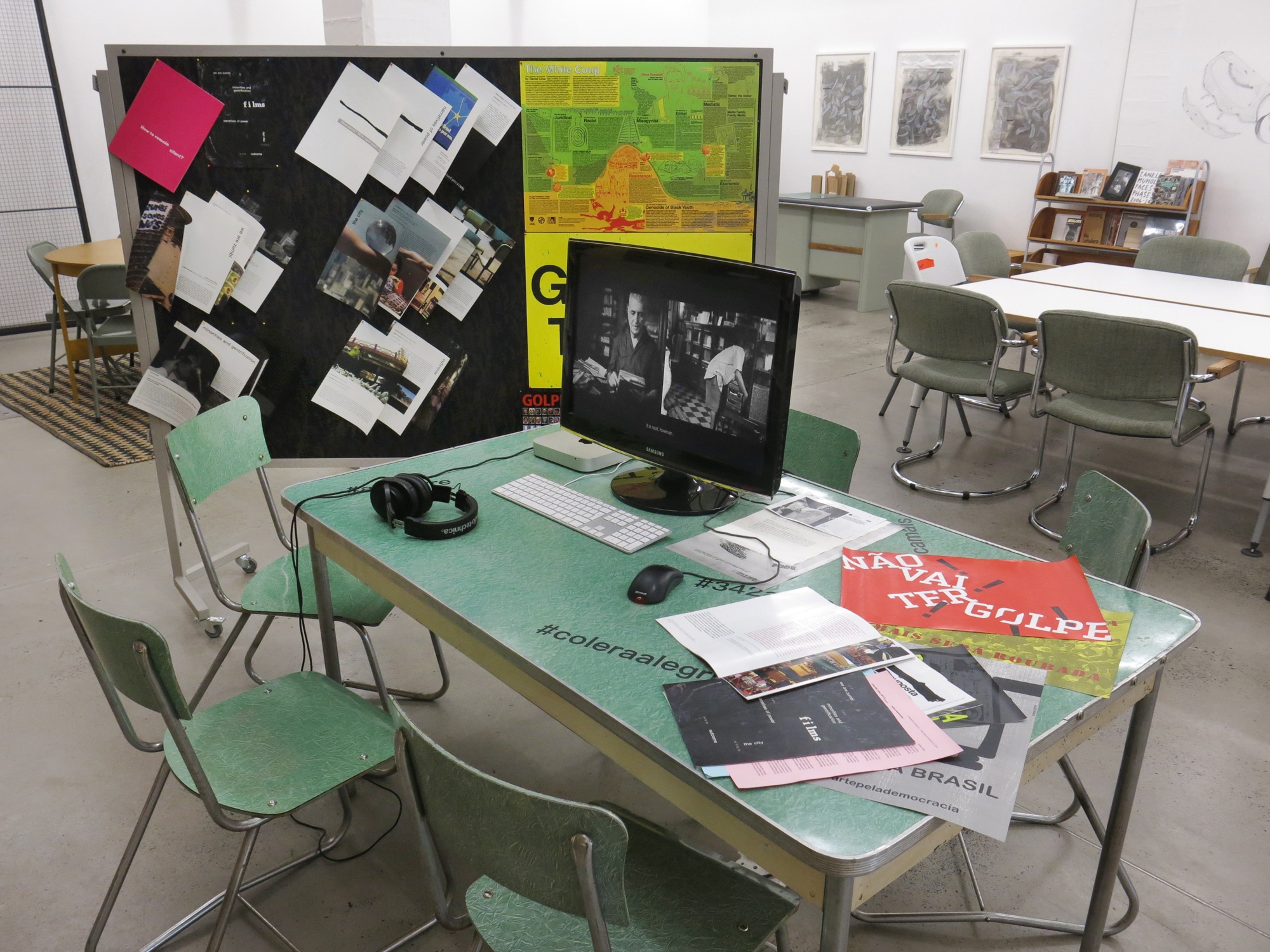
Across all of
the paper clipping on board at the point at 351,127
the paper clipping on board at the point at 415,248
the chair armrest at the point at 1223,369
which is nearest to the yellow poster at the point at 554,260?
the paper clipping on board at the point at 415,248

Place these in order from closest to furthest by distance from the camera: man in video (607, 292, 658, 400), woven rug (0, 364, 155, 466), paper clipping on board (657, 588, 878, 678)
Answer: paper clipping on board (657, 588, 878, 678) < man in video (607, 292, 658, 400) < woven rug (0, 364, 155, 466)

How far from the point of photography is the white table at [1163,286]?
4.27m

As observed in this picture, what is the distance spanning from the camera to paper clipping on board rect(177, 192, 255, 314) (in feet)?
8.52

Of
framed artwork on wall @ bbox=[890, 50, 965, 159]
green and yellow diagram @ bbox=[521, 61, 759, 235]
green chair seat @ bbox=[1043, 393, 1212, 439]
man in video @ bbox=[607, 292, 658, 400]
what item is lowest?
green chair seat @ bbox=[1043, 393, 1212, 439]

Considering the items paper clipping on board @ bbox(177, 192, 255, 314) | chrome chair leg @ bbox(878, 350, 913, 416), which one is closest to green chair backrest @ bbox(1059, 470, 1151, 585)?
paper clipping on board @ bbox(177, 192, 255, 314)

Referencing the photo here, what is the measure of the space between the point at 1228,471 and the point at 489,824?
4367 mm

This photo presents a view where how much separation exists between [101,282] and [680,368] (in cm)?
387

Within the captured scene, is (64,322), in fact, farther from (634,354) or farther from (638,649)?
(638,649)

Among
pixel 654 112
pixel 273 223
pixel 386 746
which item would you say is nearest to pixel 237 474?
pixel 273 223

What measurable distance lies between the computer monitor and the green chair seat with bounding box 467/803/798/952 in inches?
27.0

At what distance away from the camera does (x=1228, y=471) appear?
435 centimetres

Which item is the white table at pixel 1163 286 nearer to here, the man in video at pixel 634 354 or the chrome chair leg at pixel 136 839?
the man in video at pixel 634 354

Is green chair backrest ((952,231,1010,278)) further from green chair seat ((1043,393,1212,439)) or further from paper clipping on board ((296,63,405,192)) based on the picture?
paper clipping on board ((296,63,405,192))

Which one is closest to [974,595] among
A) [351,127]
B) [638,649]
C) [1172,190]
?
[638,649]
